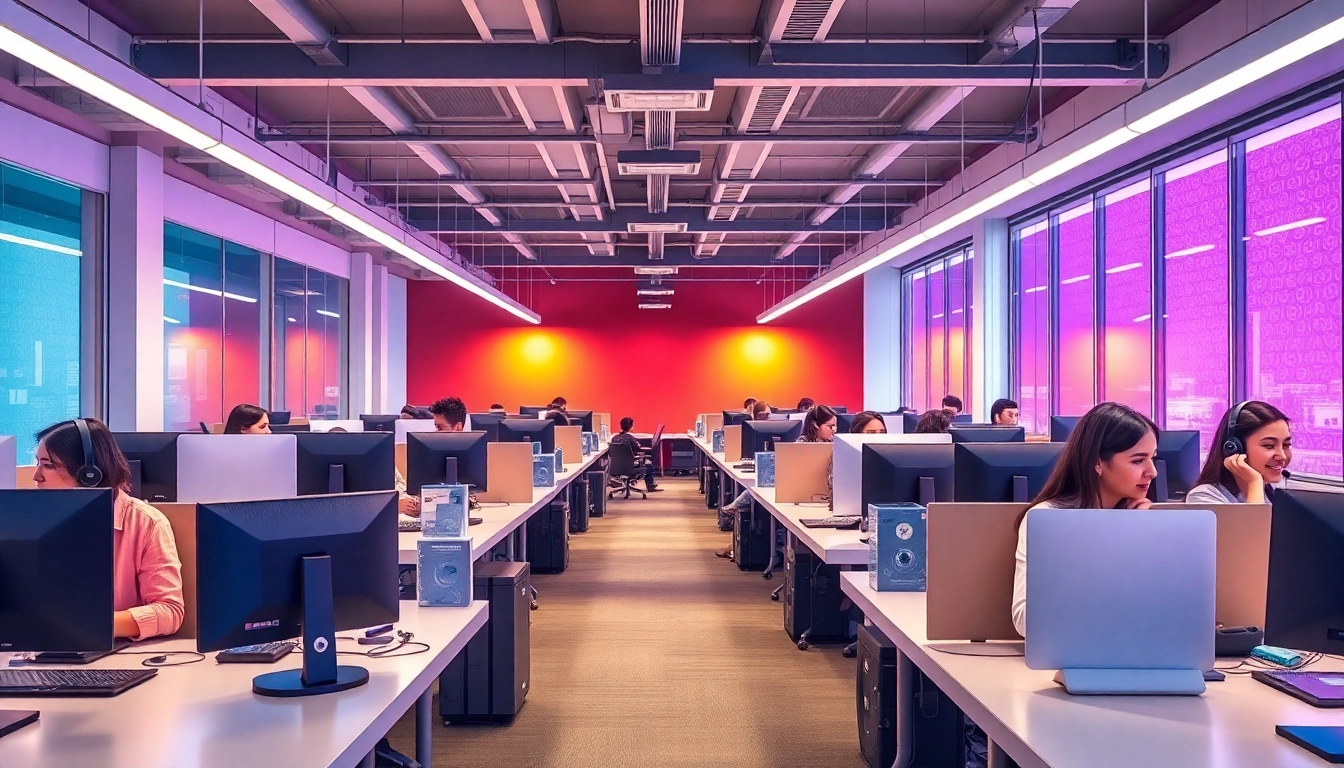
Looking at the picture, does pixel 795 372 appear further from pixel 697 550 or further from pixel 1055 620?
pixel 1055 620

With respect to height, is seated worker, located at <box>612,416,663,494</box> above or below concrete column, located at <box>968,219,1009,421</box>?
below

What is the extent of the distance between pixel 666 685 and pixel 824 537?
119 centimetres

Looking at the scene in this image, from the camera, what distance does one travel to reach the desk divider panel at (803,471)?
21.8 ft

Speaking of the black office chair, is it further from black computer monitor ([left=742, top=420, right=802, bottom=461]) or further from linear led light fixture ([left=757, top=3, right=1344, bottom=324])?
linear led light fixture ([left=757, top=3, right=1344, bottom=324])

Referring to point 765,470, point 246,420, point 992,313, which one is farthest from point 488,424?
point 992,313

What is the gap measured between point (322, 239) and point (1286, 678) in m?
13.8

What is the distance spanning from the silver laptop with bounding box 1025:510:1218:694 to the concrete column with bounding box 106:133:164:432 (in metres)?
8.12

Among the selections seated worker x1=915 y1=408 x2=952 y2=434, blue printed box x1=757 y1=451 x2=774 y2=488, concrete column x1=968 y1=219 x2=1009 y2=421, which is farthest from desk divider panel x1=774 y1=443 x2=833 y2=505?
concrete column x1=968 y1=219 x2=1009 y2=421

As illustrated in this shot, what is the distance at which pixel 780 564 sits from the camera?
9227 mm

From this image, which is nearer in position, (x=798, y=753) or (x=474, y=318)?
(x=798, y=753)

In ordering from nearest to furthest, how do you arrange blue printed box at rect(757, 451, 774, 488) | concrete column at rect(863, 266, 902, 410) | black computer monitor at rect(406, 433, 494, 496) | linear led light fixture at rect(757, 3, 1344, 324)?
linear led light fixture at rect(757, 3, 1344, 324)
black computer monitor at rect(406, 433, 494, 496)
blue printed box at rect(757, 451, 774, 488)
concrete column at rect(863, 266, 902, 410)

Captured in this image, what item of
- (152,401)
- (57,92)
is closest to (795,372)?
(152,401)

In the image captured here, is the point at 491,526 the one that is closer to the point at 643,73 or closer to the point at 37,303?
the point at 643,73

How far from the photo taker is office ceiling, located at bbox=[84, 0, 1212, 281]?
6.61 meters
